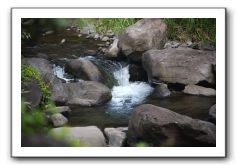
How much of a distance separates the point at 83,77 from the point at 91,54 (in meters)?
0.33

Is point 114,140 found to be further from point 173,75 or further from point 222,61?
point 173,75

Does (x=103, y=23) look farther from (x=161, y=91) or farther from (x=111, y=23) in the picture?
(x=161, y=91)

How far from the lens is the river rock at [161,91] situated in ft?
14.0

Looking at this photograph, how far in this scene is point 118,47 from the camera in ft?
16.3

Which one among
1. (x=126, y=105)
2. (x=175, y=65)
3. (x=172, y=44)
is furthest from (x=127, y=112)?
(x=172, y=44)

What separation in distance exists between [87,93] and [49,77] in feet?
1.41

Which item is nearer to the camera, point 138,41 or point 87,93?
point 87,93

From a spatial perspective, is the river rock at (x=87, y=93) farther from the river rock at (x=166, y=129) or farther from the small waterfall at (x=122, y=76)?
the river rock at (x=166, y=129)

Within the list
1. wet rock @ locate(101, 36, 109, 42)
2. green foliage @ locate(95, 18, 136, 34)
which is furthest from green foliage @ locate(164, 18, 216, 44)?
wet rock @ locate(101, 36, 109, 42)

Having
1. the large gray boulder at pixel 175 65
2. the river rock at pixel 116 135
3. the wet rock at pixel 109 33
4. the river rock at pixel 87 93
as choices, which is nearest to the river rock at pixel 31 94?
the river rock at pixel 87 93

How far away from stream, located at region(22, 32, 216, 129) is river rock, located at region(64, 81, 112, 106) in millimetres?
64

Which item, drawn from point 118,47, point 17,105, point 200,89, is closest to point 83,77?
point 118,47

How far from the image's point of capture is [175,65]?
15.5 ft

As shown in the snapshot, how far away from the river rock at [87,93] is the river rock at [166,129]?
61 centimetres
